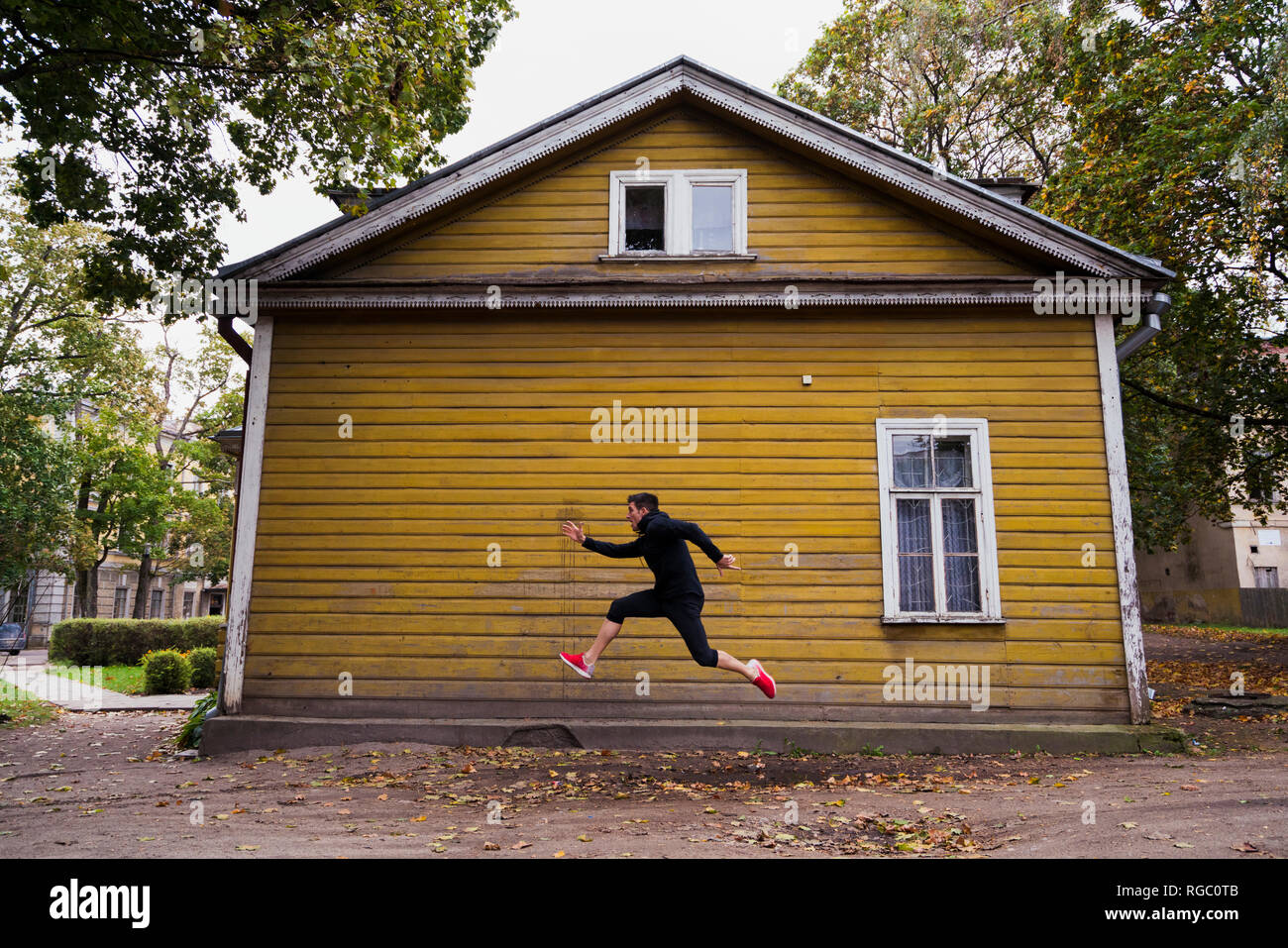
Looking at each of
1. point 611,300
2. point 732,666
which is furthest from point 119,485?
point 732,666

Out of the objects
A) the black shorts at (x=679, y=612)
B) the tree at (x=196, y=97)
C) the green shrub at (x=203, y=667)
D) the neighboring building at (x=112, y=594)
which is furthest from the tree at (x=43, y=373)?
the black shorts at (x=679, y=612)

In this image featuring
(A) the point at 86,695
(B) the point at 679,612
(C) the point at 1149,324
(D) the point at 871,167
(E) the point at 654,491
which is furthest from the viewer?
(A) the point at 86,695

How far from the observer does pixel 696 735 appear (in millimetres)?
8023

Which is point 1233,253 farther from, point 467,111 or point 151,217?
point 151,217

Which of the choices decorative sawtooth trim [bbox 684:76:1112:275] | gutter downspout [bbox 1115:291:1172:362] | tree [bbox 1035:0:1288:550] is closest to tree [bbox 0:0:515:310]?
decorative sawtooth trim [bbox 684:76:1112:275]

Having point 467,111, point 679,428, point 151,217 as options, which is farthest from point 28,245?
point 679,428

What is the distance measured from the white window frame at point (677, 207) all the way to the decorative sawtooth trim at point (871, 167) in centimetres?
61

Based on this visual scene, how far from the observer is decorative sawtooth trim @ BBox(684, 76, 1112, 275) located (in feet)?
28.5

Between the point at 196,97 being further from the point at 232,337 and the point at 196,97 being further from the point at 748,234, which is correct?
the point at 748,234

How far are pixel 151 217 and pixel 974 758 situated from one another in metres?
11.7

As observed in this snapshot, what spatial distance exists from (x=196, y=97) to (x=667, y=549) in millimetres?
7059

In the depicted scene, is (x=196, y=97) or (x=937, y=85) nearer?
(x=196, y=97)

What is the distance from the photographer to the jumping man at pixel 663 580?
6.92m

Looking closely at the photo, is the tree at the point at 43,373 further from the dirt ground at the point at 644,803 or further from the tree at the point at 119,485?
the dirt ground at the point at 644,803
